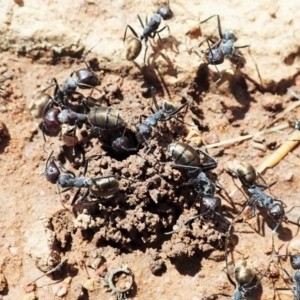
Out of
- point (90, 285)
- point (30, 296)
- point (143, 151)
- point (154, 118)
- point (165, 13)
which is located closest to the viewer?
point (30, 296)

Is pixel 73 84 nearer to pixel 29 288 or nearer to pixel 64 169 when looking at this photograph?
pixel 64 169

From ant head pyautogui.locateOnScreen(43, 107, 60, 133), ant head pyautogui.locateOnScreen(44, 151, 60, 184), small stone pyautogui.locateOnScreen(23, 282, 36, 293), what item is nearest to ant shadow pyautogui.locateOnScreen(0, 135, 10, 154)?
ant head pyautogui.locateOnScreen(43, 107, 60, 133)

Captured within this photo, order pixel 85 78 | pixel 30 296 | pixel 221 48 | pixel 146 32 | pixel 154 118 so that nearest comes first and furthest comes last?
pixel 30 296 → pixel 154 118 → pixel 85 78 → pixel 221 48 → pixel 146 32

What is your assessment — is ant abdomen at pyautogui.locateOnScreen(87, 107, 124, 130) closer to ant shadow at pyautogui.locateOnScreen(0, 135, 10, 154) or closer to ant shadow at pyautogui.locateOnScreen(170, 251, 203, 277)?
ant shadow at pyautogui.locateOnScreen(0, 135, 10, 154)

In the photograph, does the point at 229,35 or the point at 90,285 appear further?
the point at 229,35

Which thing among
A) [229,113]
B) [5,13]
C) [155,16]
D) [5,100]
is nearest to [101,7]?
[155,16]

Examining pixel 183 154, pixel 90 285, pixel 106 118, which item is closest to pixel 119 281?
pixel 90 285

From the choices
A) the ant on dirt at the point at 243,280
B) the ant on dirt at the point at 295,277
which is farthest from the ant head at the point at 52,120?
the ant on dirt at the point at 295,277
